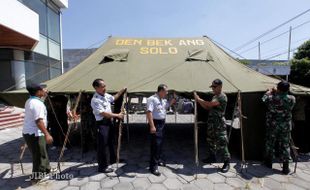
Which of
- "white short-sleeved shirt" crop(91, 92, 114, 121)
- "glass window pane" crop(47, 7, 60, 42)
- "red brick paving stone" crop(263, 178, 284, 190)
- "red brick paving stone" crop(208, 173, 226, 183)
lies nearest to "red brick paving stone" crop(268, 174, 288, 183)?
"red brick paving stone" crop(263, 178, 284, 190)

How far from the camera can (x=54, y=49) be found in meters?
16.0

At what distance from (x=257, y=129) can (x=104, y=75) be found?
11.7ft

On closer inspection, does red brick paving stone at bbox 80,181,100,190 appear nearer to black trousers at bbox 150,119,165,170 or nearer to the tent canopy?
black trousers at bbox 150,119,165,170

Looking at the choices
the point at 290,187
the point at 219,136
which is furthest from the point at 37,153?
the point at 290,187

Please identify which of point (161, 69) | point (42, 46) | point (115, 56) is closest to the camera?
point (161, 69)

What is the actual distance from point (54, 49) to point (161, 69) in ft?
42.4

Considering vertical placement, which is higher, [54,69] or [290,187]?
[54,69]

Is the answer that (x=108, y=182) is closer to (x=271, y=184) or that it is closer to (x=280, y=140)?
(x=271, y=184)

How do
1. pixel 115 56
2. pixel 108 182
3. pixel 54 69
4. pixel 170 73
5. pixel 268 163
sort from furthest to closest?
1. pixel 54 69
2. pixel 115 56
3. pixel 170 73
4. pixel 268 163
5. pixel 108 182

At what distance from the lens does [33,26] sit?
10.4 metres

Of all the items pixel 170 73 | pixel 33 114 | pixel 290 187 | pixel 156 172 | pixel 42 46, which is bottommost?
pixel 290 187

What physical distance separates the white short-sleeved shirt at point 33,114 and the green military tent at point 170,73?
1.33m

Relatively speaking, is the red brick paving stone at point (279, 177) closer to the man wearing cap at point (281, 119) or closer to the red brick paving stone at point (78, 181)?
the man wearing cap at point (281, 119)

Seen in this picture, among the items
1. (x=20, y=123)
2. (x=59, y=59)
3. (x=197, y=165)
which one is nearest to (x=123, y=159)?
(x=197, y=165)
